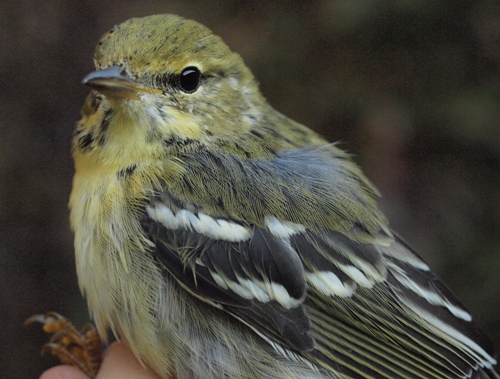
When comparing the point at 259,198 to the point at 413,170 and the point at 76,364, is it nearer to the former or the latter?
the point at 76,364

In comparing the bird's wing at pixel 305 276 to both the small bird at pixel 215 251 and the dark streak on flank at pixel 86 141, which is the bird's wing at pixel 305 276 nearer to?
the small bird at pixel 215 251

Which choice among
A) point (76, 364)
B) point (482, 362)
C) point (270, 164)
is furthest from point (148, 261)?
point (482, 362)

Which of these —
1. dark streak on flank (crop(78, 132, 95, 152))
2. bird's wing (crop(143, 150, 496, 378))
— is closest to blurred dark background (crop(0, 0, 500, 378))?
bird's wing (crop(143, 150, 496, 378))

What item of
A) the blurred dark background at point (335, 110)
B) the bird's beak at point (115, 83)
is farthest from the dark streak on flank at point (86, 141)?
the blurred dark background at point (335, 110)

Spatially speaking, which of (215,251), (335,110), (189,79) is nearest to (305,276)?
(215,251)

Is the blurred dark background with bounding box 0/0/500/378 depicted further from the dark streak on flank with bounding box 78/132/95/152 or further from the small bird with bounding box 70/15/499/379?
the dark streak on flank with bounding box 78/132/95/152
